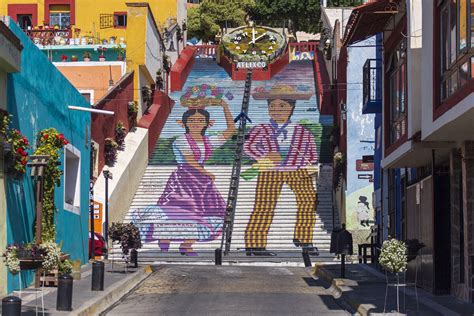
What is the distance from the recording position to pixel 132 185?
1678 inches

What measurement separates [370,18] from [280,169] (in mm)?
21087

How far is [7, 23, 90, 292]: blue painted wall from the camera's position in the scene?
21.1 m

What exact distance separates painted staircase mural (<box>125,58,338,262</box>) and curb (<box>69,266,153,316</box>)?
9787mm

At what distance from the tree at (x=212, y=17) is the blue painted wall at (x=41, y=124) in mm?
A: 53538

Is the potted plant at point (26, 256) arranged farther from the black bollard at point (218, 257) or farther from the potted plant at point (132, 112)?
the potted plant at point (132, 112)

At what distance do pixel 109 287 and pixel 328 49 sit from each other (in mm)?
34489

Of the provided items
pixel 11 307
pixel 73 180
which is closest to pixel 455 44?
pixel 11 307

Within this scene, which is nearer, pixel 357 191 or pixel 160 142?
pixel 357 191

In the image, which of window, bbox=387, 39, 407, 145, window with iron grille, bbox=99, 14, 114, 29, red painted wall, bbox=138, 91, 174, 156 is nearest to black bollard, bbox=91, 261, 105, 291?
window, bbox=387, 39, 407, 145

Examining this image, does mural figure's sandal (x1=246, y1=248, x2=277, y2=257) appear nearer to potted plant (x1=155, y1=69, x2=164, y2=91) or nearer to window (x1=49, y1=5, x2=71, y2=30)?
potted plant (x1=155, y1=69, x2=164, y2=91)

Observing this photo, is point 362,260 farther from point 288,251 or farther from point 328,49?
point 328,49

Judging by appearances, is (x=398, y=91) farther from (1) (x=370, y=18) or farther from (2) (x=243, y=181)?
(2) (x=243, y=181)

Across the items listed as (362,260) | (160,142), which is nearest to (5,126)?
(362,260)

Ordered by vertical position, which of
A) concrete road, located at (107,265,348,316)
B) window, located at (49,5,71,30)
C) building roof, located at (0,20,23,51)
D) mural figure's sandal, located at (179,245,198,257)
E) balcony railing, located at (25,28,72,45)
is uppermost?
window, located at (49,5,71,30)
